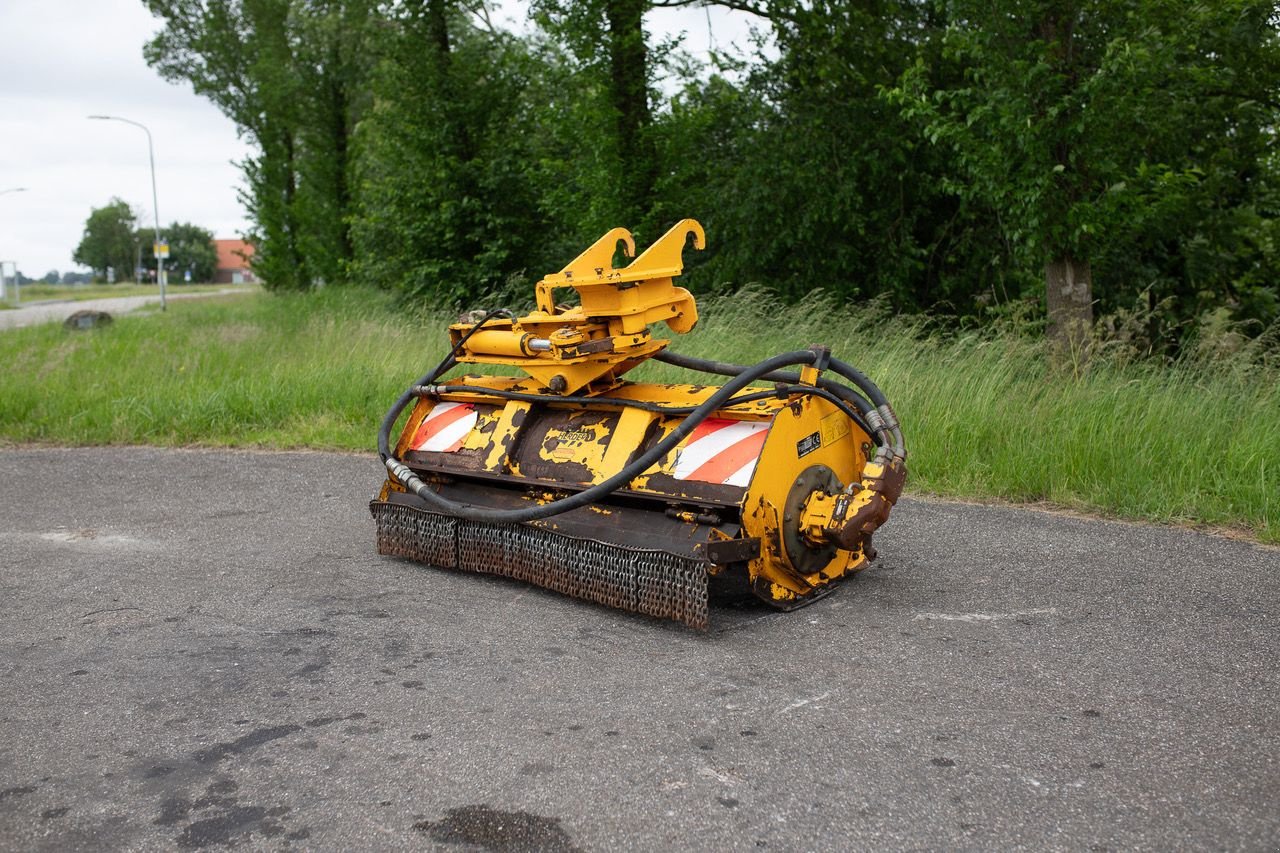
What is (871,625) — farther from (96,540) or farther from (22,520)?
(22,520)

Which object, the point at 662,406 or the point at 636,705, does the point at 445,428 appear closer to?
the point at 662,406

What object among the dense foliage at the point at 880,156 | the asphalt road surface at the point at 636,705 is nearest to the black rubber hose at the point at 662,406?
the asphalt road surface at the point at 636,705

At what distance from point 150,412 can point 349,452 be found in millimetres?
1854

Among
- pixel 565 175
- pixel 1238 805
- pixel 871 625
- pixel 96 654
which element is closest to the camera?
pixel 1238 805

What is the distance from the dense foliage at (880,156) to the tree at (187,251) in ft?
273

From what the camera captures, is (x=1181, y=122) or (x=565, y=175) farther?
(x=565, y=175)

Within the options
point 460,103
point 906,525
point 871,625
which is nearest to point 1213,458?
point 906,525

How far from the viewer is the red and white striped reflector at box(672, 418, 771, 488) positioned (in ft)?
14.5

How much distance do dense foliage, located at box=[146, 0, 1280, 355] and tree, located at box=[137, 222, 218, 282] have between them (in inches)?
3278

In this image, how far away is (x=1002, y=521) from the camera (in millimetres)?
5961

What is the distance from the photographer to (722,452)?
4.52 m

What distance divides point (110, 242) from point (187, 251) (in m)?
6.22

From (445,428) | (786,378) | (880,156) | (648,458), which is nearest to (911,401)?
(786,378)

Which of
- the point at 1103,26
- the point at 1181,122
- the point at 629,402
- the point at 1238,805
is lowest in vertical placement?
the point at 1238,805
